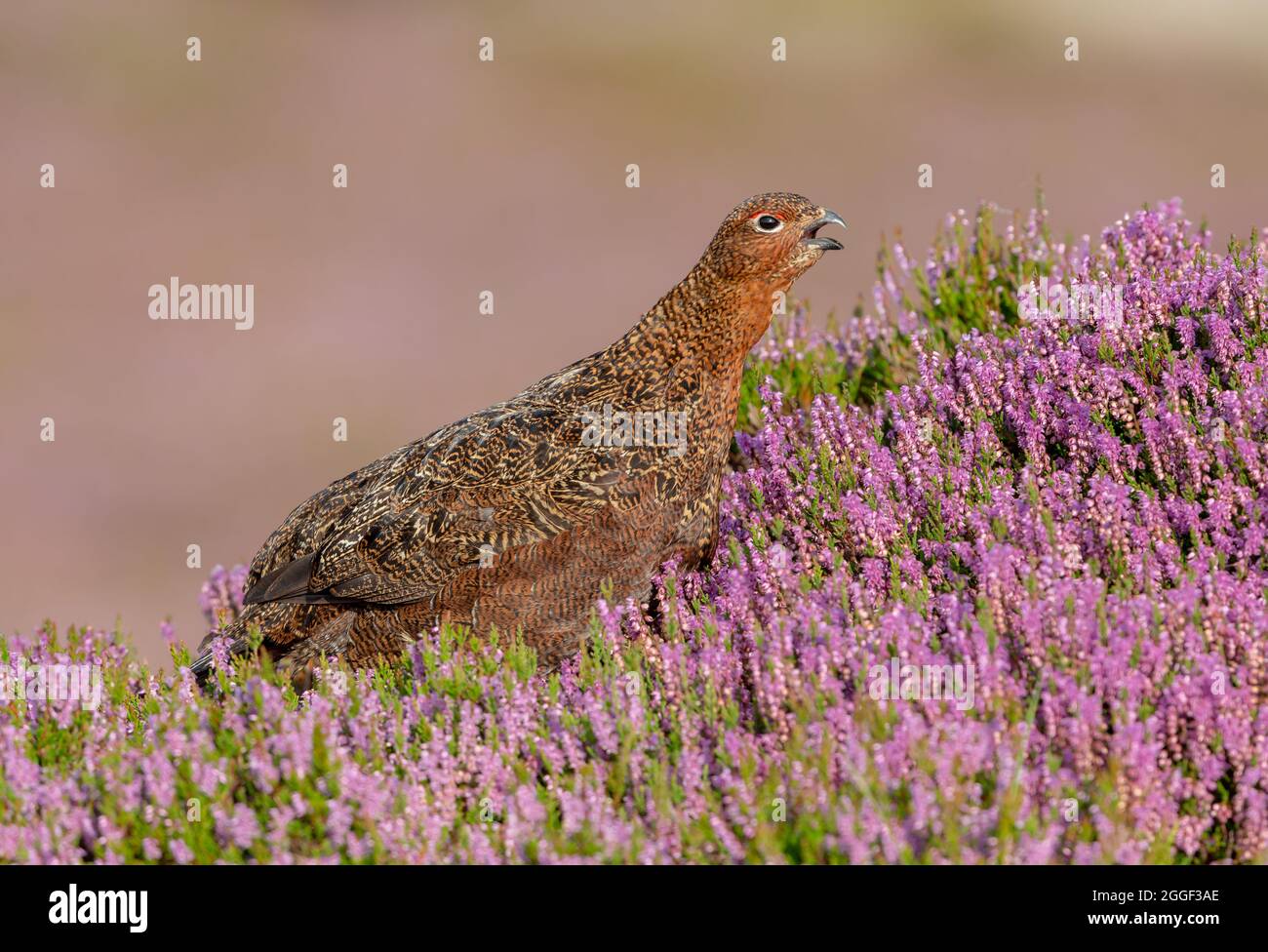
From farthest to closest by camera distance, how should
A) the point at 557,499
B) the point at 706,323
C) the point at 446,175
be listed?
1. the point at 446,175
2. the point at 706,323
3. the point at 557,499

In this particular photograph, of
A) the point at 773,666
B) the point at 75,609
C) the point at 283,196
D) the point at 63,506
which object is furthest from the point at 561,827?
the point at 283,196

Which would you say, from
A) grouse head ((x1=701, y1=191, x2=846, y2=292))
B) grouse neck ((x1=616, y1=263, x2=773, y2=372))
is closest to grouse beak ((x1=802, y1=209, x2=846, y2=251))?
grouse head ((x1=701, y1=191, x2=846, y2=292))

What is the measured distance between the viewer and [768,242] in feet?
15.7

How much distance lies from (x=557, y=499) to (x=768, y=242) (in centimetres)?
125

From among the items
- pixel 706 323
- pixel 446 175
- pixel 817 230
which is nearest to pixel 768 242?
pixel 817 230

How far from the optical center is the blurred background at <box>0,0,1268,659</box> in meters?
14.6

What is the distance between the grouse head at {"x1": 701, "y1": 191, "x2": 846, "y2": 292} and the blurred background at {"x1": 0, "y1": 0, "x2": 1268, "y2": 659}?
25.7ft

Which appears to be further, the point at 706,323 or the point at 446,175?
the point at 446,175

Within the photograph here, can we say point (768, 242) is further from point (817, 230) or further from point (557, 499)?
point (557, 499)

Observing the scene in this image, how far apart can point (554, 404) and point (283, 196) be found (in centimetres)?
1698

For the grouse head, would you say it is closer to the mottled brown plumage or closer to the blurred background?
the mottled brown plumage

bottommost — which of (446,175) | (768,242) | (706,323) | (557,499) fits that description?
(557,499)

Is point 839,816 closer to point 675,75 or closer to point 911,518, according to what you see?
point 911,518

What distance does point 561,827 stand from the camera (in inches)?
128
